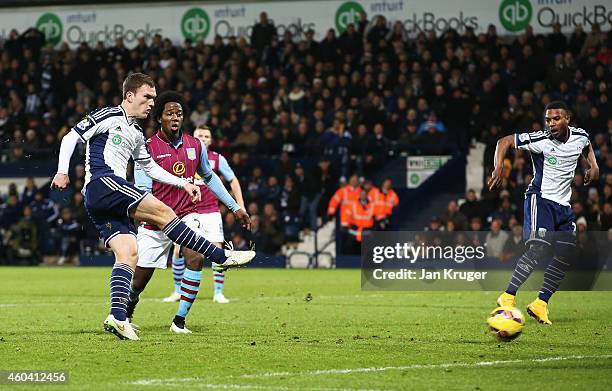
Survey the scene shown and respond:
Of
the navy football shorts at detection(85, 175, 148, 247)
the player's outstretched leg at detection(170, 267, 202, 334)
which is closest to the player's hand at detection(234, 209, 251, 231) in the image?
the player's outstretched leg at detection(170, 267, 202, 334)

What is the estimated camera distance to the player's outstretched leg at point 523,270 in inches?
498

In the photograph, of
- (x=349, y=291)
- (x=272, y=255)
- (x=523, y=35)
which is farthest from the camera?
(x=523, y=35)

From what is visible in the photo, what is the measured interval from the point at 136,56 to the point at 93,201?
2390cm

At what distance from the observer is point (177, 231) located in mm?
10219

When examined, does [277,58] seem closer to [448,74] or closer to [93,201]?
[448,74]

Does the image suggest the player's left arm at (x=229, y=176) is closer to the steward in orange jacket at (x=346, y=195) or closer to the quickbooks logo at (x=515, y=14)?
the steward in orange jacket at (x=346, y=195)

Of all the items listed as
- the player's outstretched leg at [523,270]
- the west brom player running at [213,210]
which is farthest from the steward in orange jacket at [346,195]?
the player's outstretched leg at [523,270]

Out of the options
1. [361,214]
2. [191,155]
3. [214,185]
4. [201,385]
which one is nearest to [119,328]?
[214,185]

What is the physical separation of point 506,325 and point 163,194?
13.4 feet

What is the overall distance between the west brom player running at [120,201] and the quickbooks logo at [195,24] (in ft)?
80.4

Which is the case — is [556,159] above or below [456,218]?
above

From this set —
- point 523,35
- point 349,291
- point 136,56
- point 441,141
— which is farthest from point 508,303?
point 136,56

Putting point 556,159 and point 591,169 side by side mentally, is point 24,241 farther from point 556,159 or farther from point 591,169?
point 591,169

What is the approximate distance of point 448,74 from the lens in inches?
1139
